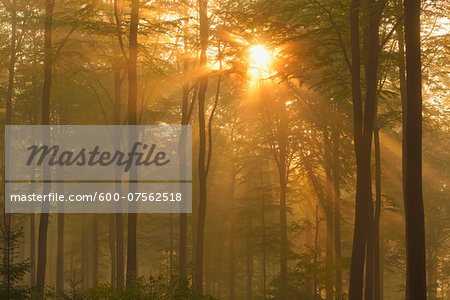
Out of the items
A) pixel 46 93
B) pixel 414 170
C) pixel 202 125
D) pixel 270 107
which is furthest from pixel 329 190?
pixel 414 170

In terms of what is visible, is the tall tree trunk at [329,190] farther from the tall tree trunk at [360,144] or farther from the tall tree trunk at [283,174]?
the tall tree trunk at [360,144]

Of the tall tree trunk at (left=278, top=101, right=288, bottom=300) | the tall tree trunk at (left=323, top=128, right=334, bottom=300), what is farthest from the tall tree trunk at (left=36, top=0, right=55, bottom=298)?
the tall tree trunk at (left=323, top=128, right=334, bottom=300)

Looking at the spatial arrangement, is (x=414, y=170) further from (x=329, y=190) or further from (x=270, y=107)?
(x=270, y=107)

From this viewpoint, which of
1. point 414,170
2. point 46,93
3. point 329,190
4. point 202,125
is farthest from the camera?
point 329,190

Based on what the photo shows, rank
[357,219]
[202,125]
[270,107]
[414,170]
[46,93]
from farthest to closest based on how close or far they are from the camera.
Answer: [270,107], [202,125], [46,93], [357,219], [414,170]

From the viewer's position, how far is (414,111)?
973cm

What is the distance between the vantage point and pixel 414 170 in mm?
9672

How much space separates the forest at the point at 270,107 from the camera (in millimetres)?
11656

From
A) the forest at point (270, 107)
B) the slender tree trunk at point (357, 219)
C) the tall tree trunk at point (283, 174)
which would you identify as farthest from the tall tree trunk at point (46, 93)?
the slender tree trunk at point (357, 219)

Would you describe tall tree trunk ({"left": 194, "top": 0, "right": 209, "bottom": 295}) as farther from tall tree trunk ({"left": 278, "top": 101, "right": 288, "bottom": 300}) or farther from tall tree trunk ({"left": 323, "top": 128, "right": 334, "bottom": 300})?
tall tree trunk ({"left": 323, "top": 128, "right": 334, "bottom": 300})

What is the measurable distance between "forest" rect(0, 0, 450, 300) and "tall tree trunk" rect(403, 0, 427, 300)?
1.1 inches

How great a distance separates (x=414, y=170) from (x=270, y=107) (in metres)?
15.2

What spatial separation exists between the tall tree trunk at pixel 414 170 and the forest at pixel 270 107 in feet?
0.09

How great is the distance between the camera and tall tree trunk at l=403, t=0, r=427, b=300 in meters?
Result: 9.51
